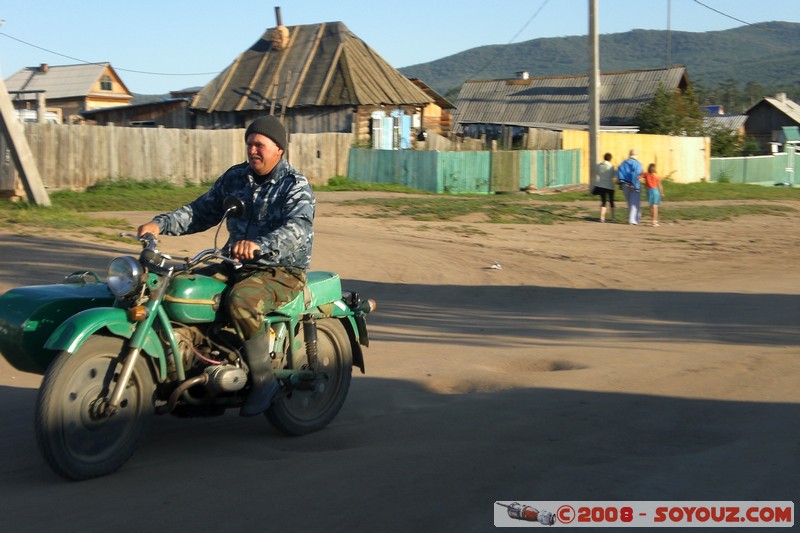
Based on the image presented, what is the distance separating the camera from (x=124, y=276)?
493 cm

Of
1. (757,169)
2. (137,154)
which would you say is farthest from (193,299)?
(757,169)

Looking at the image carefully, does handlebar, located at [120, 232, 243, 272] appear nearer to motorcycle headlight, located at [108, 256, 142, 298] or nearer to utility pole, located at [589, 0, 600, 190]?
motorcycle headlight, located at [108, 256, 142, 298]

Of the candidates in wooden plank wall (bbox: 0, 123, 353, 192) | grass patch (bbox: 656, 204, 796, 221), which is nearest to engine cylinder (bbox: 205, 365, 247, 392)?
wooden plank wall (bbox: 0, 123, 353, 192)

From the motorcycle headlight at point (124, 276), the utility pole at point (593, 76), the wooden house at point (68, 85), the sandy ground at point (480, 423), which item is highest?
the wooden house at point (68, 85)

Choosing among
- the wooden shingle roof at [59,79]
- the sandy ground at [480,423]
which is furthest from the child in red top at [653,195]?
the wooden shingle roof at [59,79]

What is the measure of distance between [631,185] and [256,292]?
19177 millimetres

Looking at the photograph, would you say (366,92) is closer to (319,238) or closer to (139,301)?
(319,238)

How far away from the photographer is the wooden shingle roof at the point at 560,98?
55.9 meters

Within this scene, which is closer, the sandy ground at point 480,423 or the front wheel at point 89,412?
the sandy ground at point 480,423

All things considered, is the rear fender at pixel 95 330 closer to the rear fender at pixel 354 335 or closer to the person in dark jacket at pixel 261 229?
the person in dark jacket at pixel 261 229

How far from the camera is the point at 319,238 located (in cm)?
1683

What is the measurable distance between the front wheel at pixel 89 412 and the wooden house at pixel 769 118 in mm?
72082

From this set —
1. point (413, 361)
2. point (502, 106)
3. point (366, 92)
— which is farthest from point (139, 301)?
point (502, 106)

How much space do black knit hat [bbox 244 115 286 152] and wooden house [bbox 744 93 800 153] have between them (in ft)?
233
